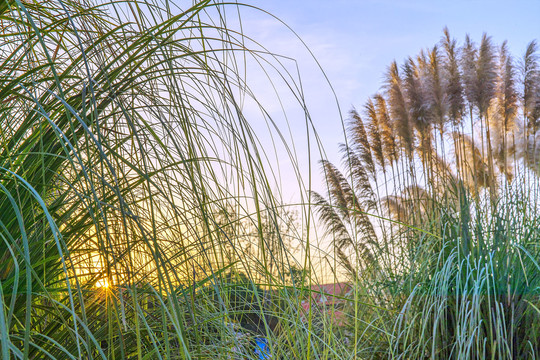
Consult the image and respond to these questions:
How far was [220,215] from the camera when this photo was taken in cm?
152

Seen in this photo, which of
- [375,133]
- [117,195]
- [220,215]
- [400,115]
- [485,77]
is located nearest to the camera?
[117,195]

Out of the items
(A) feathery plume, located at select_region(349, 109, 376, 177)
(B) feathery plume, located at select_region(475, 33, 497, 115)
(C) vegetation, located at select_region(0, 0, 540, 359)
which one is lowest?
(C) vegetation, located at select_region(0, 0, 540, 359)

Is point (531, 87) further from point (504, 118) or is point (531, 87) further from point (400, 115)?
point (400, 115)

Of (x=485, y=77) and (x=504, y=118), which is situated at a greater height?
(x=485, y=77)

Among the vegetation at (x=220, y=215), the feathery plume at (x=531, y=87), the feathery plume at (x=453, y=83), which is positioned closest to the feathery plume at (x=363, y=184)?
the vegetation at (x=220, y=215)

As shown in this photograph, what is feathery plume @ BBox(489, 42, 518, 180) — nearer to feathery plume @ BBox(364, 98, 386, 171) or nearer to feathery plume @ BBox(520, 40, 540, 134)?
feathery plume @ BBox(520, 40, 540, 134)

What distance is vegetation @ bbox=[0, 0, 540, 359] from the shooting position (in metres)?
0.72

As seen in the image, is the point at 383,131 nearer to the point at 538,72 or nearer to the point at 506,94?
the point at 506,94

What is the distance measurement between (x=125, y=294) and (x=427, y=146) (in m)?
5.21

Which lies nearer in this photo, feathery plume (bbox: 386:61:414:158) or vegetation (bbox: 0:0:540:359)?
vegetation (bbox: 0:0:540:359)

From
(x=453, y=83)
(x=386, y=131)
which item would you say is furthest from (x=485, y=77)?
(x=386, y=131)

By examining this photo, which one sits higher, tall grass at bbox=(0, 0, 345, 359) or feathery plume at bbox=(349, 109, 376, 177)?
feathery plume at bbox=(349, 109, 376, 177)

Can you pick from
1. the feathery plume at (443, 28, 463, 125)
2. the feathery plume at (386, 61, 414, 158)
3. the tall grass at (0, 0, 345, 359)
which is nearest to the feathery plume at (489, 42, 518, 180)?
the feathery plume at (443, 28, 463, 125)

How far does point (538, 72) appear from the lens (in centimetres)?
600
